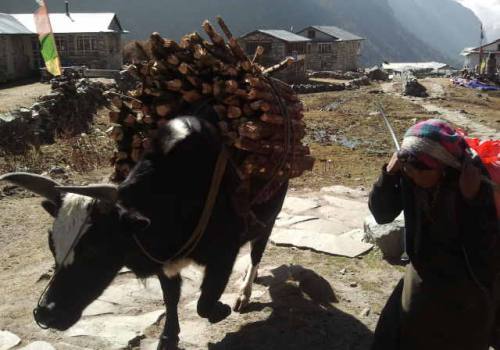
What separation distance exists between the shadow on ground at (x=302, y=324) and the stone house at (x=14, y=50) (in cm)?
2632

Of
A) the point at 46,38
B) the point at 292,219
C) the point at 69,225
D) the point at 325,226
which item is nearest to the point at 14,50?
the point at 46,38

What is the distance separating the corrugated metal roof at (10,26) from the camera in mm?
28253

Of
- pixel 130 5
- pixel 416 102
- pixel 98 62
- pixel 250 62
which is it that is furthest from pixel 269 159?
pixel 130 5

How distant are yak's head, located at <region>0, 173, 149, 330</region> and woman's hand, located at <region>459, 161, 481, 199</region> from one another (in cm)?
160

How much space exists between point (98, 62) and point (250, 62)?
31.8 m

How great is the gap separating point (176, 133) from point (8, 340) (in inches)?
77.2

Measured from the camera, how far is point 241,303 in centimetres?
410

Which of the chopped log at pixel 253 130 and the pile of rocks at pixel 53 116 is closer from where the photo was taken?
the chopped log at pixel 253 130

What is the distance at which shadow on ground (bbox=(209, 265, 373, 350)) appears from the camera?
3619 millimetres

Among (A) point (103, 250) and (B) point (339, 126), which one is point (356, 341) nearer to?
(A) point (103, 250)

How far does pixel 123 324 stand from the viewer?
12.4 ft

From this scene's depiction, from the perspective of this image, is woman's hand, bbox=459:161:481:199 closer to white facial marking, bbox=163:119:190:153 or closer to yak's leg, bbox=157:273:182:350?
white facial marking, bbox=163:119:190:153

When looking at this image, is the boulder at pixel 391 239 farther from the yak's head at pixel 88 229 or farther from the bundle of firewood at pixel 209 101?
the yak's head at pixel 88 229

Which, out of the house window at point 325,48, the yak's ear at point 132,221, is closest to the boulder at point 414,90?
the yak's ear at point 132,221
